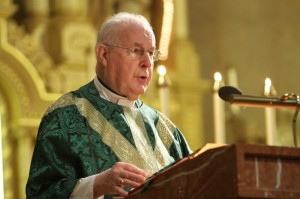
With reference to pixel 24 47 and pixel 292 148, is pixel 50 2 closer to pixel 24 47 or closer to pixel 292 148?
pixel 24 47

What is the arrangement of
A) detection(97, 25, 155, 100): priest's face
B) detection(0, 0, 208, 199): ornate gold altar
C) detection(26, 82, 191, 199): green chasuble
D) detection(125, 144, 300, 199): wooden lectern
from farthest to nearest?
detection(0, 0, 208, 199): ornate gold altar, detection(97, 25, 155, 100): priest's face, detection(26, 82, 191, 199): green chasuble, detection(125, 144, 300, 199): wooden lectern

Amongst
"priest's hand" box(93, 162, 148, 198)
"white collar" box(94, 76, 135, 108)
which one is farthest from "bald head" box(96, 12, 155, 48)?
"priest's hand" box(93, 162, 148, 198)

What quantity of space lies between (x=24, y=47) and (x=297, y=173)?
4.00 metres

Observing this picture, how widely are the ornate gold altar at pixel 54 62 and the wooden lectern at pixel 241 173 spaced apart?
11.7 ft

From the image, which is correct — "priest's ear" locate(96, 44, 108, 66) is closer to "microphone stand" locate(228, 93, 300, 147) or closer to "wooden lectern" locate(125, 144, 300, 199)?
"microphone stand" locate(228, 93, 300, 147)

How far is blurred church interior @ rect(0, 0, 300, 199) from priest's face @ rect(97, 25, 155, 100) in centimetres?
201

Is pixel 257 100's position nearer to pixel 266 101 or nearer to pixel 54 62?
pixel 266 101

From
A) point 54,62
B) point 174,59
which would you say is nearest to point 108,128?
point 54,62

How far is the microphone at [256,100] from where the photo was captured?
4.06m

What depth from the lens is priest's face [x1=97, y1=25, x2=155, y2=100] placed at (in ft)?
15.5

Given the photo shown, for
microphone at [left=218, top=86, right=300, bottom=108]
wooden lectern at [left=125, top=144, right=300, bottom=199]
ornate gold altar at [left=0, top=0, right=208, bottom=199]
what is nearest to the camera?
wooden lectern at [left=125, top=144, right=300, bottom=199]

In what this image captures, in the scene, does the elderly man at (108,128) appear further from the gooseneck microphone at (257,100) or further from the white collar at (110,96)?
the gooseneck microphone at (257,100)

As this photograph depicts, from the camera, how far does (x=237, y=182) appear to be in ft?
11.5

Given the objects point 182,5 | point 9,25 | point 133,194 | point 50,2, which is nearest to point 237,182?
→ point 133,194
